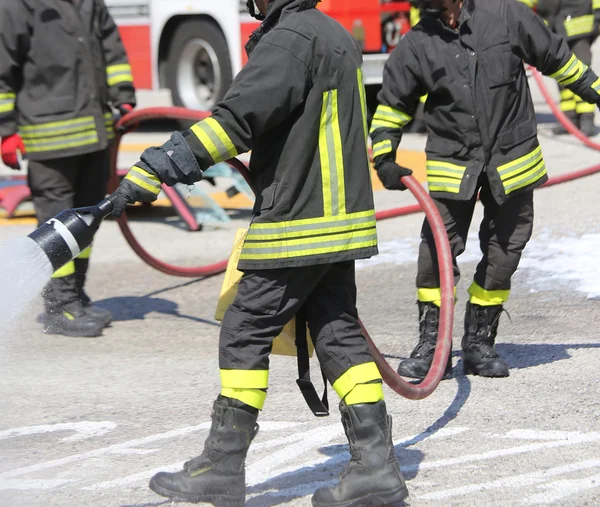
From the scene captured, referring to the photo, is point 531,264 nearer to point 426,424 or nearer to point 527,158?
point 527,158

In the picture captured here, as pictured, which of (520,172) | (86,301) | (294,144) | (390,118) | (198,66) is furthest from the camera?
(198,66)

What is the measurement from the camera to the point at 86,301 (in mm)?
6152

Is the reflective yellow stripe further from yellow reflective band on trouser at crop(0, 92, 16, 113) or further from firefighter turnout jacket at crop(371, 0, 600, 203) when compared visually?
yellow reflective band on trouser at crop(0, 92, 16, 113)

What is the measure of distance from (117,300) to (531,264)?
95.1 inches

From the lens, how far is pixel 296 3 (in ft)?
11.2

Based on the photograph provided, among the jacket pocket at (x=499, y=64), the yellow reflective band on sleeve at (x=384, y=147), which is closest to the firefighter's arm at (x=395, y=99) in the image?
the yellow reflective band on sleeve at (x=384, y=147)

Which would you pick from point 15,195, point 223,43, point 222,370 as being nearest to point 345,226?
point 222,370

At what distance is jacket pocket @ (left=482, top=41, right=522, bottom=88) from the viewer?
15.1ft

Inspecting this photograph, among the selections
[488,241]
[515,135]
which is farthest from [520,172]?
[488,241]

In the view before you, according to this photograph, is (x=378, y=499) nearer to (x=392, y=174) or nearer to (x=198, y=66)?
(x=392, y=174)

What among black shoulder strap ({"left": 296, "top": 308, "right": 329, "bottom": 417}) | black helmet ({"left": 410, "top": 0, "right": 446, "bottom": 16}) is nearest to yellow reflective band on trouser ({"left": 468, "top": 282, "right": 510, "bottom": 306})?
black helmet ({"left": 410, "top": 0, "right": 446, "bottom": 16})

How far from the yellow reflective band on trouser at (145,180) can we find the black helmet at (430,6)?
1.77 m

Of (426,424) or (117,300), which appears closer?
(426,424)

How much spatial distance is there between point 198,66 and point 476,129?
8.02m
